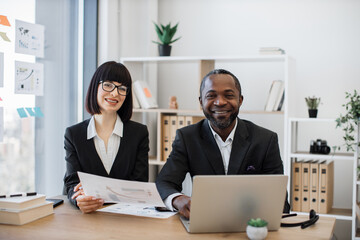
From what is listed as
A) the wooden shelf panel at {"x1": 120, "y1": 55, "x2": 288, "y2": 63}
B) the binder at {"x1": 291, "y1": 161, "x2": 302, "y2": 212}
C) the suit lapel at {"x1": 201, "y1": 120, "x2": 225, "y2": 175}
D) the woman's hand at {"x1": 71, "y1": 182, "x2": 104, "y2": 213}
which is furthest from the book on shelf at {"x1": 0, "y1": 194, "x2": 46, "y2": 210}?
the binder at {"x1": 291, "y1": 161, "x2": 302, "y2": 212}

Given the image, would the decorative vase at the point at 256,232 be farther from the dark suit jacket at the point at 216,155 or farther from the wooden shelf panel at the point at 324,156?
the wooden shelf panel at the point at 324,156

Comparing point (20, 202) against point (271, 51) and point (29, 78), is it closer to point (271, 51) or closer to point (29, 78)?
point (29, 78)

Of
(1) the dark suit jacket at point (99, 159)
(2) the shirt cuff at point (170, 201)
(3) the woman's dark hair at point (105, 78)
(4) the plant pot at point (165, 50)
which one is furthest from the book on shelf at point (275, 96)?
(2) the shirt cuff at point (170, 201)

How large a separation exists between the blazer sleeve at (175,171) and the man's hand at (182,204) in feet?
0.28

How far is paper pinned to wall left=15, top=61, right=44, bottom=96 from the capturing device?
113 inches

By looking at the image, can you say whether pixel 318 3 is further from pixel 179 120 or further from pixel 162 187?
pixel 162 187

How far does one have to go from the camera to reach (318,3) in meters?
3.83

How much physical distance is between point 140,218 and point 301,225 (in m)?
0.63

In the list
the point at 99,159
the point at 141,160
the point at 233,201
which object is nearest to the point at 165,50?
the point at 141,160

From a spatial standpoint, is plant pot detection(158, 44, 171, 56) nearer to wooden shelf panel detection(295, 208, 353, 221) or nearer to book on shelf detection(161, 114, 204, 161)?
book on shelf detection(161, 114, 204, 161)

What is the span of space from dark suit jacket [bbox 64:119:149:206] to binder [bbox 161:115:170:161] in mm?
1467

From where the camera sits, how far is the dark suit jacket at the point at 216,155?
2.01 metres

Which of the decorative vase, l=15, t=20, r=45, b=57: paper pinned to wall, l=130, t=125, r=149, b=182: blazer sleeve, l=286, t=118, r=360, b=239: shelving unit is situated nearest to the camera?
the decorative vase

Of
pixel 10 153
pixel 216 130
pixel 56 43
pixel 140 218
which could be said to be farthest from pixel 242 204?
pixel 56 43
